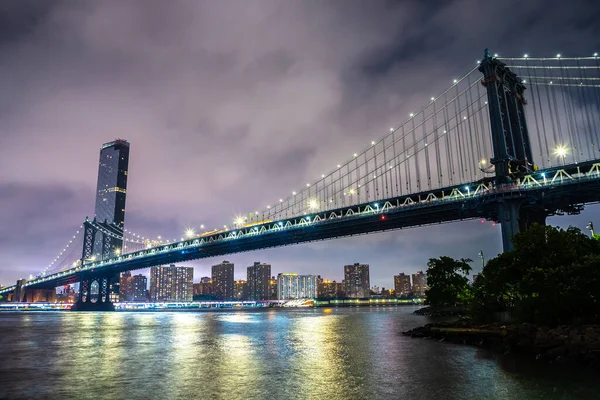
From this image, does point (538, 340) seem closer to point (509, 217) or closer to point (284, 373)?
point (284, 373)

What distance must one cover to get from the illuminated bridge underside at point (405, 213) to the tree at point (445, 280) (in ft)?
33.1

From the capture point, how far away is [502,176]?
199 feet

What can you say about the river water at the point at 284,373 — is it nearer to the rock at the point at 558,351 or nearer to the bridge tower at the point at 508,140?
the rock at the point at 558,351

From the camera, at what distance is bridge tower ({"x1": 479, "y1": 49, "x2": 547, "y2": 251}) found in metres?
59.0

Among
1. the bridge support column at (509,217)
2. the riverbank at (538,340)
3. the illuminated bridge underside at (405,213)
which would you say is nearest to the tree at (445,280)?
the illuminated bridge underside at (405,213)

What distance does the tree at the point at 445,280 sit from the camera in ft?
266

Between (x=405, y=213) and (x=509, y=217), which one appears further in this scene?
(x=405, y=213)

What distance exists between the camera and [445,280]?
8212 centimetres

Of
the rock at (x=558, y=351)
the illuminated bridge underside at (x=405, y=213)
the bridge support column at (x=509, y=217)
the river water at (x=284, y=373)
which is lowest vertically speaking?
the river water at (x=284, y=373)

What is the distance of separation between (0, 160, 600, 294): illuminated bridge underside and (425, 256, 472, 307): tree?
397 inches

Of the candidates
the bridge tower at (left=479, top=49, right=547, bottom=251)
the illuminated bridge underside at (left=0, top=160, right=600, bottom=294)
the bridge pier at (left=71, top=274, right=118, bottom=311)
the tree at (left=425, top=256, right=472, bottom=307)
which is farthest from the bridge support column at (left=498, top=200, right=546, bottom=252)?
the bridge pier at (left=71, top=274, right=118, bottom=311)

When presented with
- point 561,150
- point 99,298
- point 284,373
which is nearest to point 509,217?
point 561,150

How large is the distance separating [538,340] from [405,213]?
4841 centimetres

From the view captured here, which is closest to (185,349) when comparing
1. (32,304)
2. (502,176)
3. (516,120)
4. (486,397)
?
(486,397)
